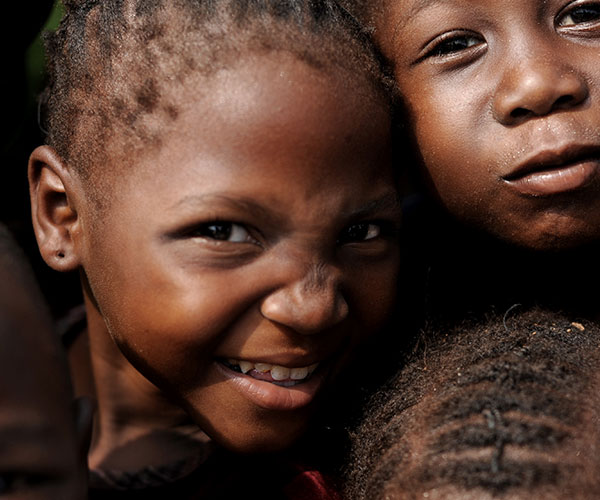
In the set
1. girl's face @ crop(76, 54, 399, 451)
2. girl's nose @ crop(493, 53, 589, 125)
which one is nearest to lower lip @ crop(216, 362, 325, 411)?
girl's face @ crop(76, 54, 399, 451)

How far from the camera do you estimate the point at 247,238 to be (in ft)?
5.18

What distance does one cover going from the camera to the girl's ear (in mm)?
1757

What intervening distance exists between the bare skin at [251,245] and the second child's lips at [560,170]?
0.31 meters

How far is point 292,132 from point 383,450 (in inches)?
24.1

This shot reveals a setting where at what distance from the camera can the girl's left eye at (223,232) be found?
5.11 ft

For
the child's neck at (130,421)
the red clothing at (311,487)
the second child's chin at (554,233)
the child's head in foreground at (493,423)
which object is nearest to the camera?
the child's head in foreground at (493,423)

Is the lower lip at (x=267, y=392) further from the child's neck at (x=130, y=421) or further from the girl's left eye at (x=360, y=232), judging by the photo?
the child's neck at (x=130, y=421)

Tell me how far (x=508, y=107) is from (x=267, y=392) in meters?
0.79

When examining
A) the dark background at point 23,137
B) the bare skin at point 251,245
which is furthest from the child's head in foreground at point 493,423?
the dark background at point 23,137

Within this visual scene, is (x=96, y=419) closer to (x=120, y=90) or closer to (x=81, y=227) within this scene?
(x=81, y=227)

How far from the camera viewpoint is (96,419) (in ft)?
7.16

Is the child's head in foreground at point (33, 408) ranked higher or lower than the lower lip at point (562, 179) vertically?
lower

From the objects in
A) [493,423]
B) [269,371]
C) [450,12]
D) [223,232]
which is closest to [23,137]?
[223,232]

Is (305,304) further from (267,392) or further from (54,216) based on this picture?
(54,216)
